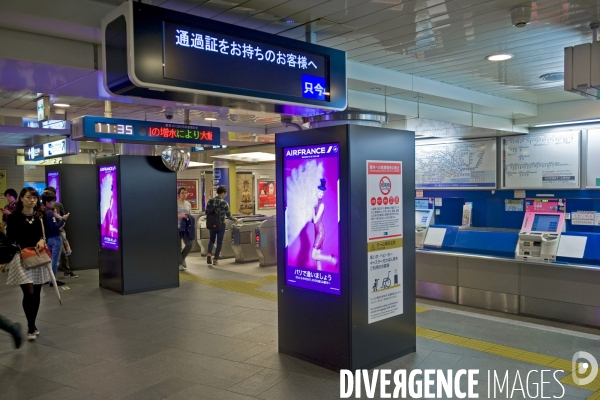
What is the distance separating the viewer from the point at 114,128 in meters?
7.59

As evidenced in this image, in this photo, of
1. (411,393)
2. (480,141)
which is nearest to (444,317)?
(411,393)

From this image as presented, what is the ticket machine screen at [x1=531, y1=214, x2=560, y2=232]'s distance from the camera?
27.0 ft

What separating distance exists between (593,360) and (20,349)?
5.86 m

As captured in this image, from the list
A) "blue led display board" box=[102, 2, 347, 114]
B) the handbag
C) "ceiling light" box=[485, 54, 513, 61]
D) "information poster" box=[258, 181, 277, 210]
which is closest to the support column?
"information poster" box=[258, 181, 277, 210]

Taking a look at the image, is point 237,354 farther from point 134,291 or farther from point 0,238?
point 134,291

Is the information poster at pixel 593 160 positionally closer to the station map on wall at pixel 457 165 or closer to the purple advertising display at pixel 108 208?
the station map on wall at pixel 457 165

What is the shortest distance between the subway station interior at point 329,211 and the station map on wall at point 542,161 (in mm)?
36

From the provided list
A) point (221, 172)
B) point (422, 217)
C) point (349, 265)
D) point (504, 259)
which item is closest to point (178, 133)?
point (349, 265)

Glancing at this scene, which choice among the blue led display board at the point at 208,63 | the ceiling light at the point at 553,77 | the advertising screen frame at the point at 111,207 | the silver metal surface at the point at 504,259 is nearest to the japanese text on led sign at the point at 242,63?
the blue led display board at the point at 208,63

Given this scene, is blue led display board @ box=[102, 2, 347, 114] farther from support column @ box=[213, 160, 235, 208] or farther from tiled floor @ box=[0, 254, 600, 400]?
support column @ box=[213, 160, 235, 208]

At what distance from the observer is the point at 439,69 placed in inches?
239

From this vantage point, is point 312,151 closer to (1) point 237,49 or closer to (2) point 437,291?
(1) point 237,49

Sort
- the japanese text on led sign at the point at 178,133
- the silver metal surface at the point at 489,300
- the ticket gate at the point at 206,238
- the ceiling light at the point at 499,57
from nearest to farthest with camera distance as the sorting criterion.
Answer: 1. the ceiling light at the point at 499,57
2. the silver metal surface at the point at 489,300
3. the japanese text on led sign at the point at 178,133
4. the ticket gate at the point at 206,238

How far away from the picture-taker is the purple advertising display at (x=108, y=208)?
8031 millimetres
